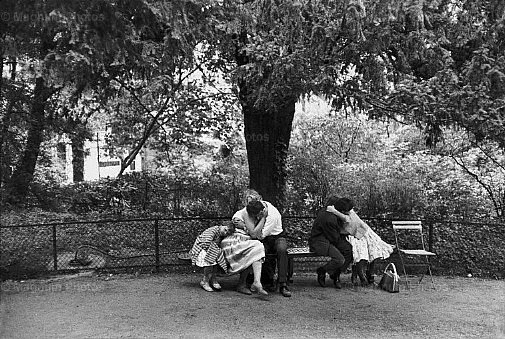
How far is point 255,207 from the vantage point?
6902 mm

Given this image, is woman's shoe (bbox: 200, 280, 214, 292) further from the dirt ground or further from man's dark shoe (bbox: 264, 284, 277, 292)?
man's dark shoe (bbox: 264, 284, 277, 292)

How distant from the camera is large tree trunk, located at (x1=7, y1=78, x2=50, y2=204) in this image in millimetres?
11062

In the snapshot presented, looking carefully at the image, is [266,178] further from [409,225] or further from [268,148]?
[409,225]

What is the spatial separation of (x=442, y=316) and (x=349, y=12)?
11.6 ft

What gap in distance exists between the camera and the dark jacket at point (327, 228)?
23.7 ft

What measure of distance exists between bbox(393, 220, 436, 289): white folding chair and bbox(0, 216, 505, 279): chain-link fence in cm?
20

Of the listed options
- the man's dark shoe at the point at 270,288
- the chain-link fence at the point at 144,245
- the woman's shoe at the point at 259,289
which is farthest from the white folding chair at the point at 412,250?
the woman's shoe at the point at 259,289

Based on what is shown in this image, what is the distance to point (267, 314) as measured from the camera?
606 centimetres

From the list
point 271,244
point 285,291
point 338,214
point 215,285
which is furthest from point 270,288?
point 338,214

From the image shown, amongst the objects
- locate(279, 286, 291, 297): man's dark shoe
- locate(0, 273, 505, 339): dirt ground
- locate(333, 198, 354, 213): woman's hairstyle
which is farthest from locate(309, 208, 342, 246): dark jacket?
locate(279, 286, 291, 297): man's dark shoe

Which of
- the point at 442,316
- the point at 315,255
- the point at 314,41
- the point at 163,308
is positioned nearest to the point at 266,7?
the point at 314,41

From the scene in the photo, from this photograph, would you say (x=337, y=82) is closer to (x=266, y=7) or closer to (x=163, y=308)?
(x=266, y=7)

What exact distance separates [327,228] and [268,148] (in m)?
2.91

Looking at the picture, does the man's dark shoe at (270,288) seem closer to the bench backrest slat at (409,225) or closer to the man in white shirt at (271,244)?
the man in white shirt at (271,244)
